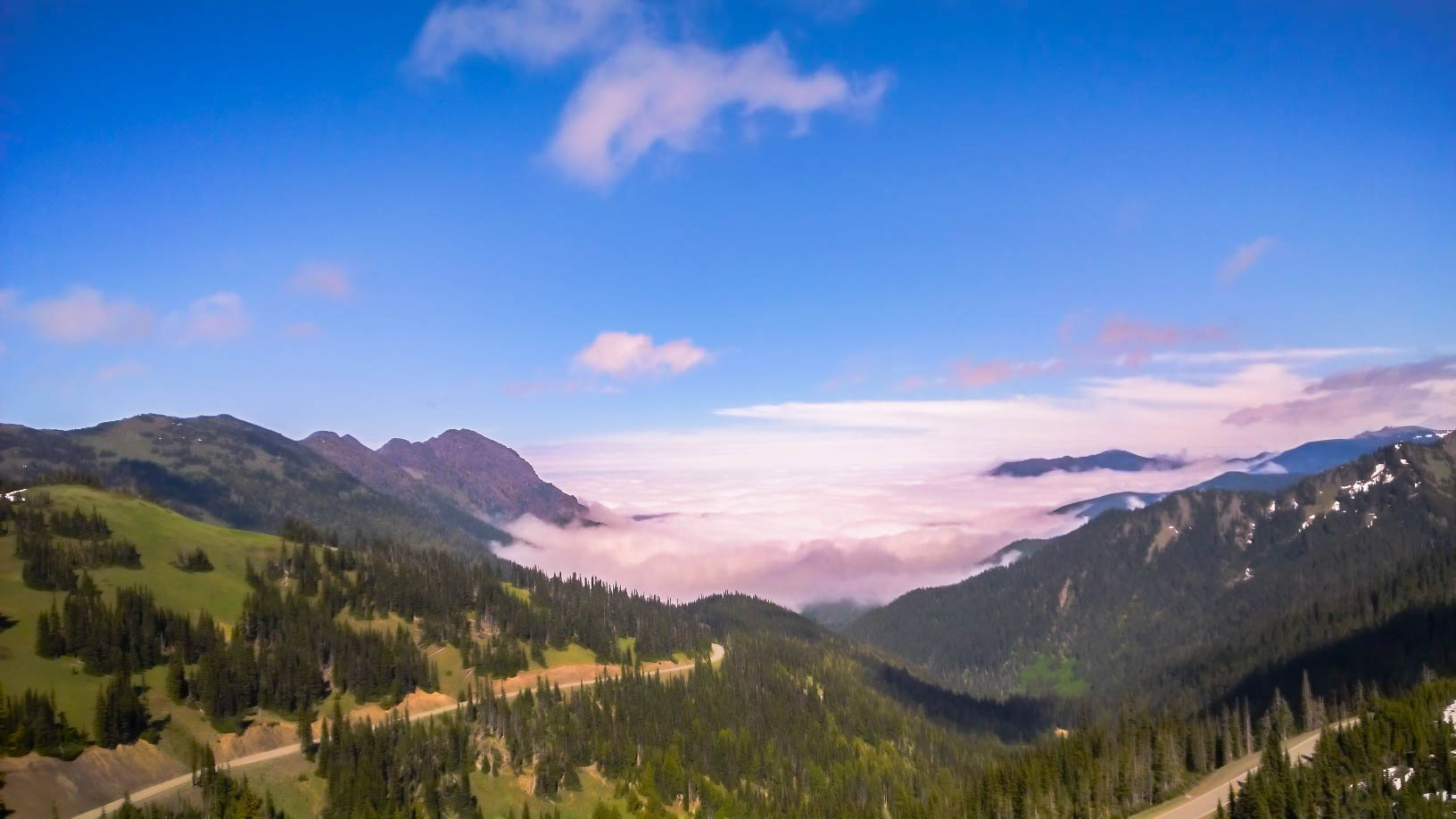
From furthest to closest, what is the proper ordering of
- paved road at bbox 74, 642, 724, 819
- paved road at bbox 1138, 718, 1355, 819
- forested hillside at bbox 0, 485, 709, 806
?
1. paved road at bbox 1138, 718, 1355, 819
2. forested hillside at bbox 0, 485, 709, 806
3. paved road at bbox 74, 642, 724, 819

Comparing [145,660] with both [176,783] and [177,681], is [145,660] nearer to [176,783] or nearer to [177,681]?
[177,681]

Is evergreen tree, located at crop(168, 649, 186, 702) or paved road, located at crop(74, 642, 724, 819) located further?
evergreen tree, located at crop(168, 649, 186, 702)

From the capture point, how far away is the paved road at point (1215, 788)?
140 metres

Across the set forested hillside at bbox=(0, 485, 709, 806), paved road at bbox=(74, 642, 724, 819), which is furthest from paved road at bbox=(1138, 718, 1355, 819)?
forested hillside at bbox=(0, 485, 709, 806)

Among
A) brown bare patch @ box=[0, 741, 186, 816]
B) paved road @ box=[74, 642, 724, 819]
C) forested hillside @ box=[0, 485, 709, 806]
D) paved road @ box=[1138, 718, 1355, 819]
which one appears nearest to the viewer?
brown bare patch @ box=[0, 741, 186, 816]

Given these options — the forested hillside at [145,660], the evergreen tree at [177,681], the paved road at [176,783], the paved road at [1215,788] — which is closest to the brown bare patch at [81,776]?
the forested hillside at [145,660]

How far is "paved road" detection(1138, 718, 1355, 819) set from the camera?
140000mm

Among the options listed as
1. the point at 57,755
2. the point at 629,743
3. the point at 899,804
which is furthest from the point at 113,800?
the point at 899,804

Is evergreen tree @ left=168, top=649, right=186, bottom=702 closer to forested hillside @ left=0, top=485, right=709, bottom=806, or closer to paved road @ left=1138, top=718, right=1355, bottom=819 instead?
forested hillside @ left=0, top=485, right=709, bottom=806

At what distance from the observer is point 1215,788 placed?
15425 cm

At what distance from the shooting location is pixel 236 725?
506 ft

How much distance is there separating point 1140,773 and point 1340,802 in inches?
1690

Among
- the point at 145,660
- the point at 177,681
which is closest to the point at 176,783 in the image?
the point at 177,681

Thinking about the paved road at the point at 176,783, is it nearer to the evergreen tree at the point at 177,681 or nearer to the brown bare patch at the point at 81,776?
the brown bare patch at the point at 81,776
